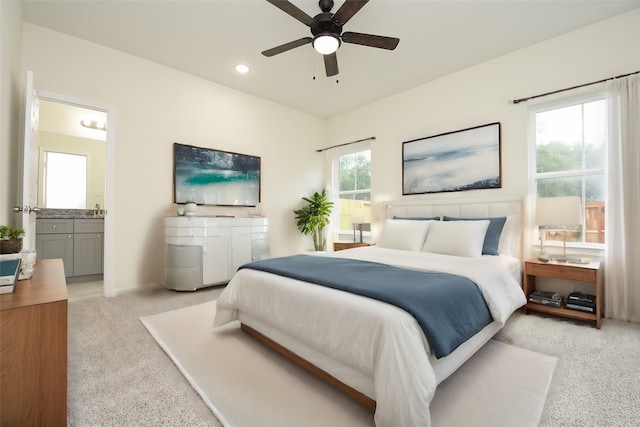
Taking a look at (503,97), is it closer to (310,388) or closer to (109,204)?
(310,388)

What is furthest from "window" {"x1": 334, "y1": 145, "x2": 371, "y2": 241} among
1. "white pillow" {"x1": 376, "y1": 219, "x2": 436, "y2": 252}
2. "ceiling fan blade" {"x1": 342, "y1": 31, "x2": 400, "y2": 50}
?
"ceiling fan blade" {"x1": 342, "y1": 31, "x2": 400, "y2": 50}

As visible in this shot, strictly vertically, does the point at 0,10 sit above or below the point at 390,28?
below

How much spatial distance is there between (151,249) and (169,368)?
2.37 meters

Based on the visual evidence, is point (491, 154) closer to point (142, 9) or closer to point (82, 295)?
point (142, 9)

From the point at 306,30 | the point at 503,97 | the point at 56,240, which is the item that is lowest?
the point at 56,240

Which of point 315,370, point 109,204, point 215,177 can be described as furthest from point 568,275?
point 109,204

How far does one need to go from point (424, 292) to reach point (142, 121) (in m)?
3.92

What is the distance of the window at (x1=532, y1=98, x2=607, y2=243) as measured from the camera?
293 cm

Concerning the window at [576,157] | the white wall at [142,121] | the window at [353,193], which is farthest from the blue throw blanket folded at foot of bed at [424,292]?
the window at [353,193]

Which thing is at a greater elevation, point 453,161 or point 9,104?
point 9,104

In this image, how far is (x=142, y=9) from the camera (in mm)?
2764

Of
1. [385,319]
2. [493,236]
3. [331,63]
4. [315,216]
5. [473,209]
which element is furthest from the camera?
[315,216]

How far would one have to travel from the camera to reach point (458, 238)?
2.97m

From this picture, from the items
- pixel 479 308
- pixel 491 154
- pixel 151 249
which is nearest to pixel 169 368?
pixel 479 308
